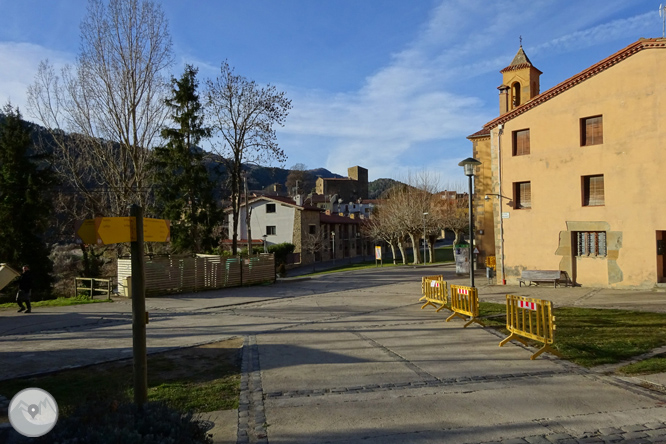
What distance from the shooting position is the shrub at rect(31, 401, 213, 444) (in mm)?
3354

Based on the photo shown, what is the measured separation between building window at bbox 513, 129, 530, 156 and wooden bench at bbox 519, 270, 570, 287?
5409 mm

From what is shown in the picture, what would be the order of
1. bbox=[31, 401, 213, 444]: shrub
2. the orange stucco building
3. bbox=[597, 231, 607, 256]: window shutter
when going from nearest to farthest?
1. bbox=[31, 401, 213, 444]: shrub
2. the orange stucco building
3. bbox=[597, 231, 607, 256]: window shutter

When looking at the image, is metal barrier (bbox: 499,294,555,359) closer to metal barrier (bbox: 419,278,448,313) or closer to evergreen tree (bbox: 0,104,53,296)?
metal barrier (bbox: 419,278,448,313)

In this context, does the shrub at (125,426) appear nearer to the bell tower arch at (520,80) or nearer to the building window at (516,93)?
the bell tower arch at (520,80)

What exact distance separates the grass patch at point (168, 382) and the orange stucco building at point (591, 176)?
52.4 feet

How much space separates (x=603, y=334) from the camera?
1030 cm

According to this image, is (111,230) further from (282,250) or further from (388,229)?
Result: (282,250)

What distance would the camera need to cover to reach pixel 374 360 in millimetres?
8461

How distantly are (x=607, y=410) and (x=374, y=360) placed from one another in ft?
12.2

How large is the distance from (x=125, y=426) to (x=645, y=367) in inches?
304

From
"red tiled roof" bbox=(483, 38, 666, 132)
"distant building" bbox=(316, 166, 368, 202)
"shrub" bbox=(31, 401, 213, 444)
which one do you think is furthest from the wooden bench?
"distant building" bbox=(316, 166, 368, 202)

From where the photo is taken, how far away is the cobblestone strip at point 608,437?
4918 millimetres

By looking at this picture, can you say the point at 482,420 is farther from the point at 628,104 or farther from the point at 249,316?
the point at 628,104

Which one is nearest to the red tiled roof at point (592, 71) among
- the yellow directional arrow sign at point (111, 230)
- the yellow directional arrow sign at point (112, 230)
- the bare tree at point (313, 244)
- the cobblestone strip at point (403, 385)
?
the cobblestone strip at point (403, 385)
